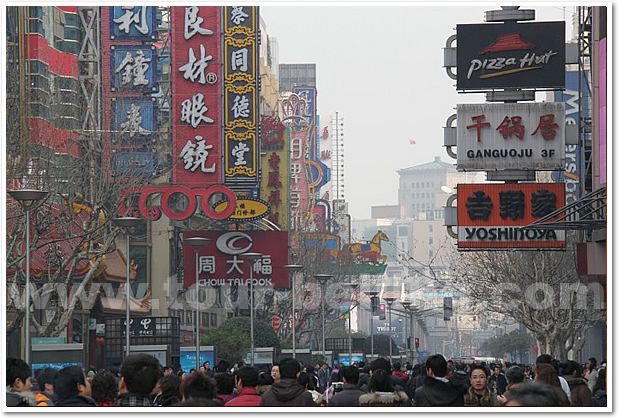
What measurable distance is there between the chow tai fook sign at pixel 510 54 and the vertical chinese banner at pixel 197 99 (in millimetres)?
22328

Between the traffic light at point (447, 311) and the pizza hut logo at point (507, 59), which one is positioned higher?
the pizza hut logo at point (507, 59)

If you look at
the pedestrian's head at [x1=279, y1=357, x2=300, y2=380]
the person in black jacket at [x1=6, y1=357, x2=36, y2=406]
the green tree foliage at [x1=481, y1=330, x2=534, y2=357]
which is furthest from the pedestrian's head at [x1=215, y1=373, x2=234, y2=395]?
the green tree foliage at [x1=481, y1=330, x2=534, y2=357]

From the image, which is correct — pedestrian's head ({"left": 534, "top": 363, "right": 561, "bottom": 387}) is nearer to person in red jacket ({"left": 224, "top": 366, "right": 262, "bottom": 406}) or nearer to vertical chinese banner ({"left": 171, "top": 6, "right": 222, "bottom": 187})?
person in red jacket ({"left": 224, "top": 366, "right": 262, "bottom": 406})

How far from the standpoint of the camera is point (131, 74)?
52.2 meters

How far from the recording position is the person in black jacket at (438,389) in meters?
11.3

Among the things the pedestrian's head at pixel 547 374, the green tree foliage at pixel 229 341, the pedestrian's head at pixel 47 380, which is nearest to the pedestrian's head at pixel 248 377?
the pedestrian's head at pixel 47 380

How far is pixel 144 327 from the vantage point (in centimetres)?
3931

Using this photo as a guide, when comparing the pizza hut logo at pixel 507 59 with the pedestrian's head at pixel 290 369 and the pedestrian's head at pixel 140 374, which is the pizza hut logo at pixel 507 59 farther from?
the pedestrian's head at pixel 140 374

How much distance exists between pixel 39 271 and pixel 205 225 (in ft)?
82.1

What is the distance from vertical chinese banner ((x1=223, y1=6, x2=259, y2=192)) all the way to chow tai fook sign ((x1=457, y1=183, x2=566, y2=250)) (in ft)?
71.2

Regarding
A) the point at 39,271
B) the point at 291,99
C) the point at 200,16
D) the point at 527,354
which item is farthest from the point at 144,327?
the point at 527,354

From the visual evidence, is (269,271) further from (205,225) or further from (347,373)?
(347,373)

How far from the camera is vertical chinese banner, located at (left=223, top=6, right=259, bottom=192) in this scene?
51000 millimetres
